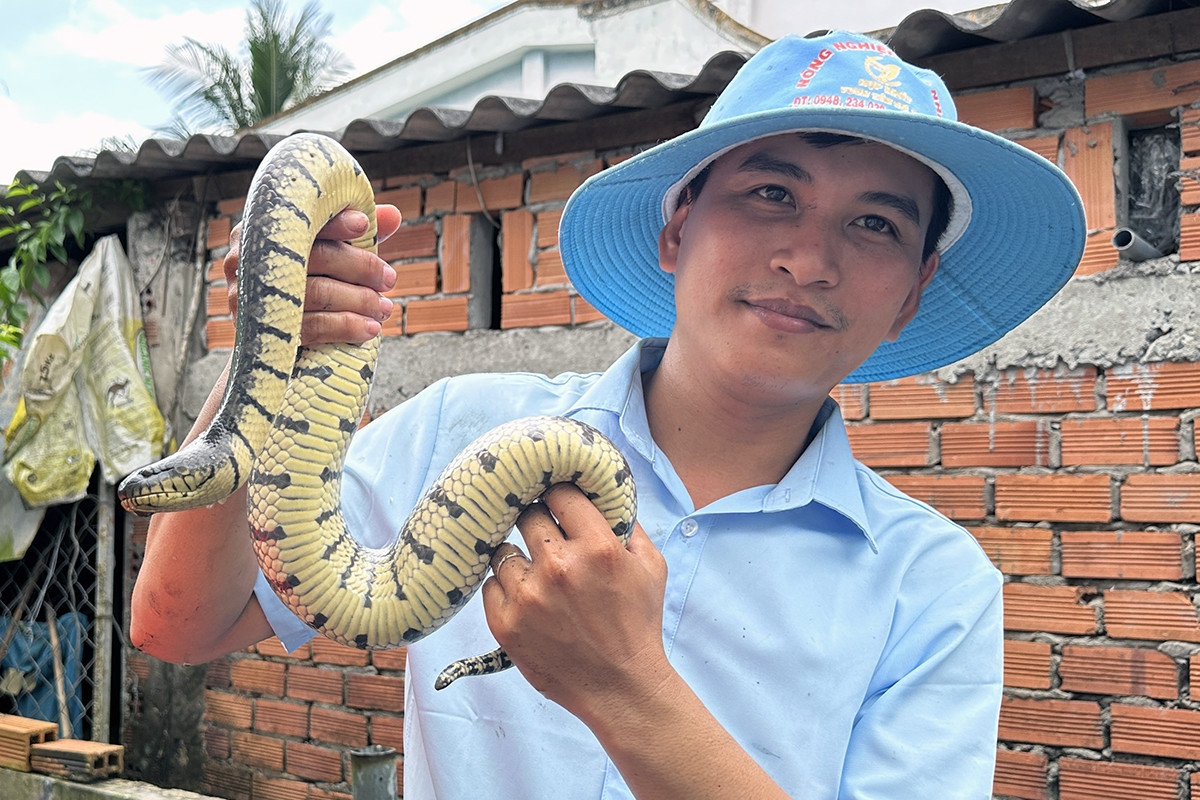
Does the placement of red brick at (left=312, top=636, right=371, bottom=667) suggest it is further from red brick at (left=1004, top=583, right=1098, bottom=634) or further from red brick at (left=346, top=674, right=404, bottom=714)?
red brick at (left=1004, top=583, right=1098, bottom=634)

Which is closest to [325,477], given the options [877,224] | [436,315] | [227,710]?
[877,224]

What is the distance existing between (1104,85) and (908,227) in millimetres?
2057

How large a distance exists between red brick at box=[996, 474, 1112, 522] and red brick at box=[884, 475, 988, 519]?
0.07 metres

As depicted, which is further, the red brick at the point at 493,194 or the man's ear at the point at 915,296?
the red brick at the point at 493,194

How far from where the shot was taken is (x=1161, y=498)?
10.8 feet

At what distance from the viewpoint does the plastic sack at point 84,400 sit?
537 centimetres

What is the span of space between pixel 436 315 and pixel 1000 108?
252 cm

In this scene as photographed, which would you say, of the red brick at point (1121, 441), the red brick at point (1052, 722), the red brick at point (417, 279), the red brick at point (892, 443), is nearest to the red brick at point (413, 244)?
the red brick at point (417, 279)

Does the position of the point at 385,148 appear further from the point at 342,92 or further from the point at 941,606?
the point at 342,92

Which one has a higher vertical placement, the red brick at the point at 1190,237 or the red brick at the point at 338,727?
the red brick at the point at 1190,237

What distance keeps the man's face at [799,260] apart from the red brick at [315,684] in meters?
3.62

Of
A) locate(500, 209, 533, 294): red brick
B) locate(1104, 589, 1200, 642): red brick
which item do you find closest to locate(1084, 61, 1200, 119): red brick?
locate(1104, 589, 1200, 642): red brick

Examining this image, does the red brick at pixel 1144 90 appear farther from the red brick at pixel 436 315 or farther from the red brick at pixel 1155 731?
the red brick at pixel 436 315

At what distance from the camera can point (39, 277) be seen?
576 cm
